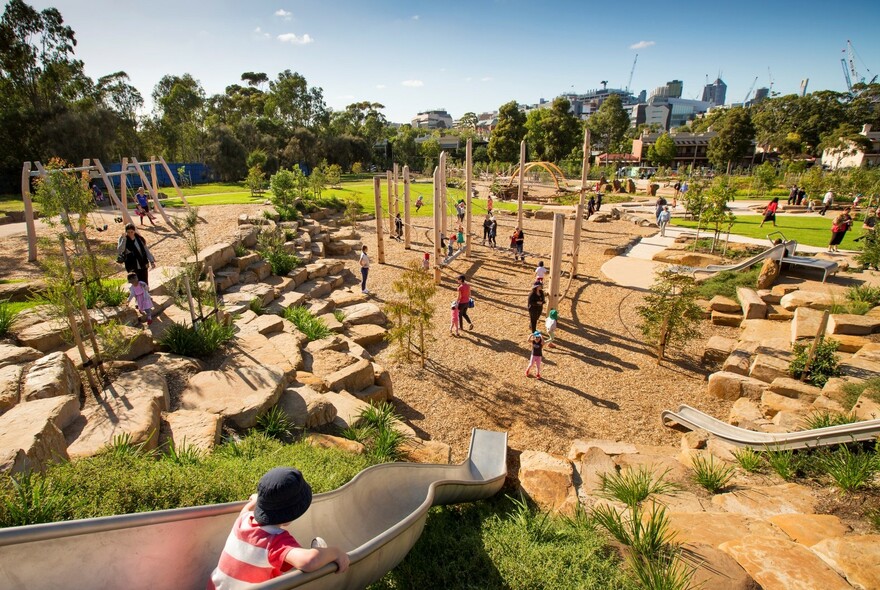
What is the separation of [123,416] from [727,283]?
1433cm

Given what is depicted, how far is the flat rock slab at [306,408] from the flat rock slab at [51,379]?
239 centimetres

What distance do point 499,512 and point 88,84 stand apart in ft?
164

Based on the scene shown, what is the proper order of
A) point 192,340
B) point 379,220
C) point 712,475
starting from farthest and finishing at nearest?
point 379,220, point 192,340, point 712,475

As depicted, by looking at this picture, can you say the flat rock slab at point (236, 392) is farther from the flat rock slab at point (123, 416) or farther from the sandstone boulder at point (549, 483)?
the sandstone boulder at point (549, 483)

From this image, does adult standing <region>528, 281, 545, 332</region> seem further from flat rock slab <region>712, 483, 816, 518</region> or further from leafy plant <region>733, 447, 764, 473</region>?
flat rock slab <region>712, 483, 816, 518</region>

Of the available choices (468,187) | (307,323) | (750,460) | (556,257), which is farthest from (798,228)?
(307,323)

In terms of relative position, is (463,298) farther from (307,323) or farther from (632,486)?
(632,486)

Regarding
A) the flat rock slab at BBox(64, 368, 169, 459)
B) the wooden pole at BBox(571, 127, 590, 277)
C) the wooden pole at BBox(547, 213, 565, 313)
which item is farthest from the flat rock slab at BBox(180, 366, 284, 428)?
the wooden pole at BBox(571, 127, 590, 277)

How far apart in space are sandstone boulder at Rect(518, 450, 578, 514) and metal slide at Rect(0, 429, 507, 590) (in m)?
1.82

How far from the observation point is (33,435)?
370 centimetres

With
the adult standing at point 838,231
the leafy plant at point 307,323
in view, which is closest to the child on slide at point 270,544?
the leafy plant at point 307,323

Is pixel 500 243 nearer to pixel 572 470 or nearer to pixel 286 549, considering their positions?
pixel 572 470

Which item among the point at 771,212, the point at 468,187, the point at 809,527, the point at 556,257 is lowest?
the point at 809,527

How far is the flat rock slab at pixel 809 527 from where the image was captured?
11.7 feet
